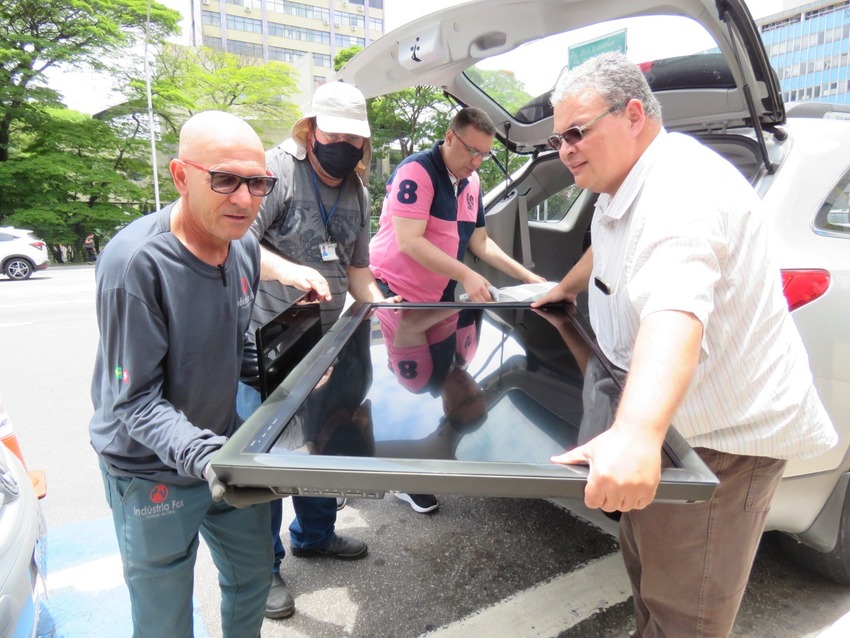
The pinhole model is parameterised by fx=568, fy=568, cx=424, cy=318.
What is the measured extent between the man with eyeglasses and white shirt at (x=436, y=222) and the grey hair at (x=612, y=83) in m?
1.34

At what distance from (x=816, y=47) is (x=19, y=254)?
17.5 meters

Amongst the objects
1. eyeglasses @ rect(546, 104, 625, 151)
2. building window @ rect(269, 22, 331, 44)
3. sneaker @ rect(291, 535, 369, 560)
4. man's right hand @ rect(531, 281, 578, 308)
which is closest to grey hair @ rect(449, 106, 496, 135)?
man's right hand @ rect(531, 281, 578, 308)

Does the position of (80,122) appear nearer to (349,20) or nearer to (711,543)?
(711,543)

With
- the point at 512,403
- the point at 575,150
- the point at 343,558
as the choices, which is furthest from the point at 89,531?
the point at 575,150

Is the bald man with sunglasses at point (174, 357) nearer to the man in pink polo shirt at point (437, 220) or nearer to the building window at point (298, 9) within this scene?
the man in pink polo shirt at point (437, 220)

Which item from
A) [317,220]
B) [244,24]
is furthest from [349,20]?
[317,220]

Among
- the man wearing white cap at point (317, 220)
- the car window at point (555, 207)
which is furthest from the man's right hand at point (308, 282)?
the car window at point (555, 207)

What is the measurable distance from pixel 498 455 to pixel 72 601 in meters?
2.10

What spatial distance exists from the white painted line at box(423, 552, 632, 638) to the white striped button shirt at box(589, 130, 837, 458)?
3.57ft

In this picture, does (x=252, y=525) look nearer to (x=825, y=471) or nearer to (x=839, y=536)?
(x=825, y=471)

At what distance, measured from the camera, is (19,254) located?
13.9 metres

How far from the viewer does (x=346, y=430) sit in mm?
1206

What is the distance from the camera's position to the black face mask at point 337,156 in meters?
2.26

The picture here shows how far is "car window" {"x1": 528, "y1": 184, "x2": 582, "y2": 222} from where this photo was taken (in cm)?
443
